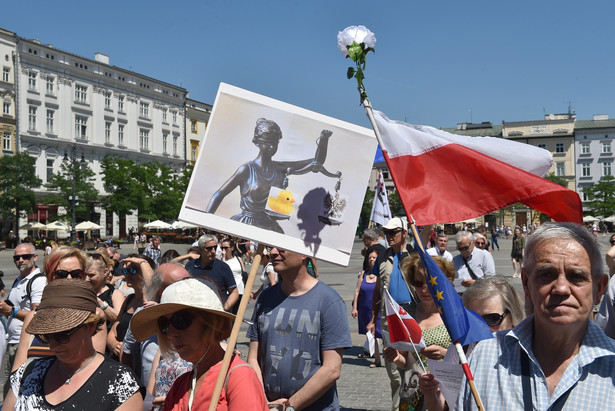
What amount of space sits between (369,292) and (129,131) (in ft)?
226

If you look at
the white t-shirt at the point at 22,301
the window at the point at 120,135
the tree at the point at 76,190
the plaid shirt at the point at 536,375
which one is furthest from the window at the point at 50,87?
the plaid shirt at the point at 536,375

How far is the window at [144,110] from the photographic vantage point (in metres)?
75.2

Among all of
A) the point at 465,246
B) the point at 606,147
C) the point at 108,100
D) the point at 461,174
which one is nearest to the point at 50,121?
the point at 108,100

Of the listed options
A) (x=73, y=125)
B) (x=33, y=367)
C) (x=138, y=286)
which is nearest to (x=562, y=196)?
(x=33, y=367)

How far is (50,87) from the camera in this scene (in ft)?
207

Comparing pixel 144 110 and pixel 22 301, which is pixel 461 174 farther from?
pixel 144 110

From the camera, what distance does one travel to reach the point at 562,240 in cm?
216

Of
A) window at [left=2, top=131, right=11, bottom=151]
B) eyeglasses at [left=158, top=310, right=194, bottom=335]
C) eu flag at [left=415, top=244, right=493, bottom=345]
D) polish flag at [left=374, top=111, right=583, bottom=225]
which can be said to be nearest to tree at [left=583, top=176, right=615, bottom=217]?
window at [left=2, top=131, right=11, bottom=151]

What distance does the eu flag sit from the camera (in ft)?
8.70

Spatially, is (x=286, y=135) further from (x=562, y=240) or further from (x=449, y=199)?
(x=562, y=240)

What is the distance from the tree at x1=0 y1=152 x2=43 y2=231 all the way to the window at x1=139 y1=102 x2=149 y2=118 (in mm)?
23163

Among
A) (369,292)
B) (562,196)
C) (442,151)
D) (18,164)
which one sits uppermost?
(18,164)

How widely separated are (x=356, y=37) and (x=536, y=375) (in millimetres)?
1600

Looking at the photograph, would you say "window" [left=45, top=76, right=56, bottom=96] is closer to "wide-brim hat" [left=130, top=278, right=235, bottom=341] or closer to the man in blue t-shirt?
the man in blue t-shirt
